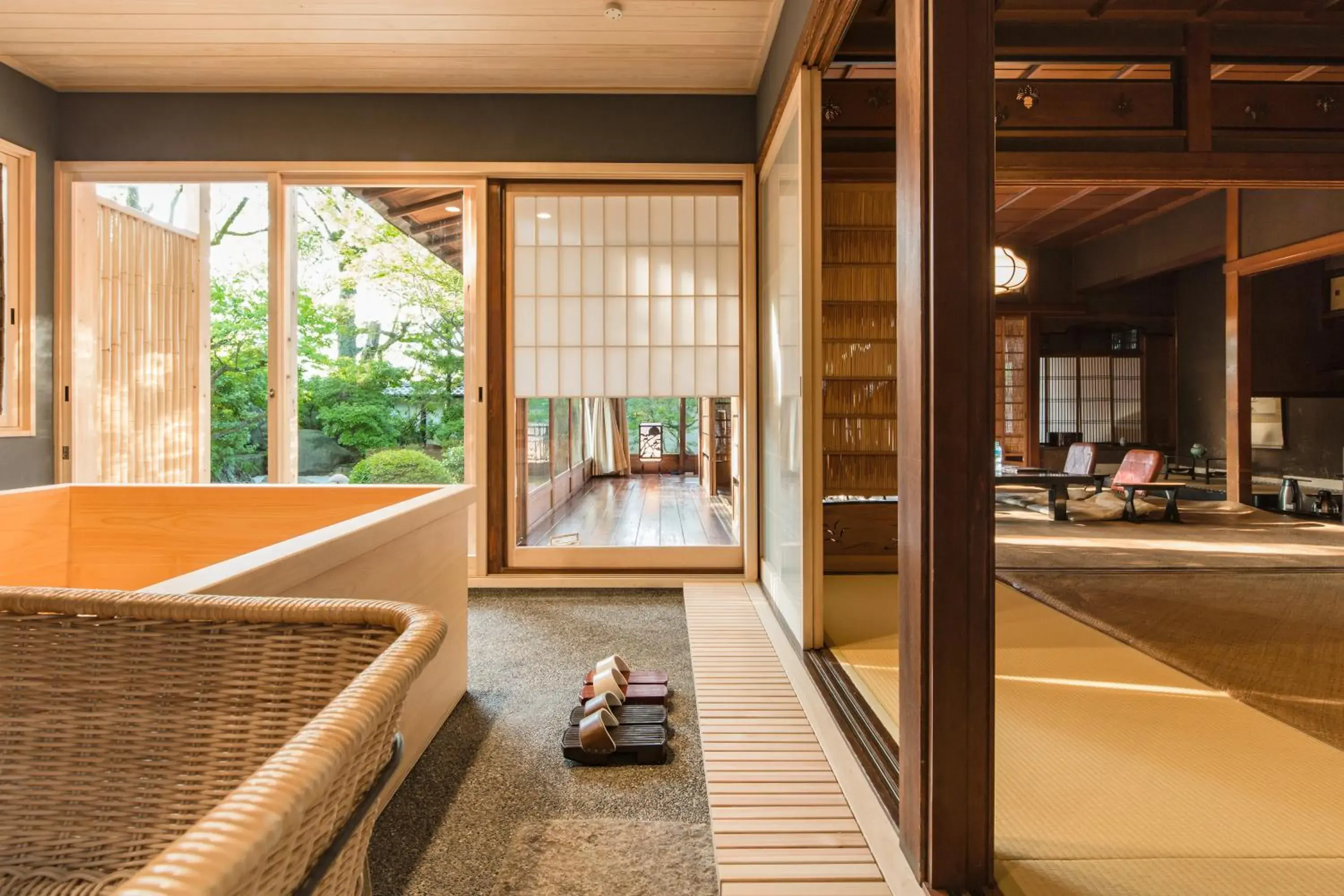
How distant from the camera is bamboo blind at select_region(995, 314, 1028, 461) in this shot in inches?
332

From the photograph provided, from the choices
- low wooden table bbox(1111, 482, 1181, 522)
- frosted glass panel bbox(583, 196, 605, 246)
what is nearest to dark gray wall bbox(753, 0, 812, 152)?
frosted glass panel bbox(583, 196, 605, 246)

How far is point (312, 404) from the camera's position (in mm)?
6719

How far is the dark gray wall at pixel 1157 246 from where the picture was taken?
253 inches

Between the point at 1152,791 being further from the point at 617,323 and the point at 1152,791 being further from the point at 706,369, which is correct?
the point at 617,323

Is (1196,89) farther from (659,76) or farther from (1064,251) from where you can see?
(1064,251)

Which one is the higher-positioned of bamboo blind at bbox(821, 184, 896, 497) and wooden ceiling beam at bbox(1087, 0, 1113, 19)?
wooden ceiling beam at bbox(1087, 0, 1113, 19)

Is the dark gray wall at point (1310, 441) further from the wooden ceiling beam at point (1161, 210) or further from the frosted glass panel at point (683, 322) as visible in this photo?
the frosted glass panel at point (683, 322)

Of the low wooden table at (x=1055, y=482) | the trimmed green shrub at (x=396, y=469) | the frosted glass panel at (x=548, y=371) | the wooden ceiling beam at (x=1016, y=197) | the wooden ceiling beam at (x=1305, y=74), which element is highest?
the wooden ceiling beam at (x=1016, y=197)

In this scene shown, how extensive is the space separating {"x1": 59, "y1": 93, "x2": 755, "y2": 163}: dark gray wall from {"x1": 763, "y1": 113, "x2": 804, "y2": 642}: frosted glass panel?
0.52m

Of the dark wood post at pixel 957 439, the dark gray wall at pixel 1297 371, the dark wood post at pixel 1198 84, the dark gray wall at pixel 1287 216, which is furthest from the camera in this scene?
the dark gray wall at pixel 1297 371

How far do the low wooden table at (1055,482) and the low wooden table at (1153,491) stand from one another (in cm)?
31

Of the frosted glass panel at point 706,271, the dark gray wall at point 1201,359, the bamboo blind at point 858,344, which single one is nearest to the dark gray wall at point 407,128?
the frosted glass panel at point 706,271

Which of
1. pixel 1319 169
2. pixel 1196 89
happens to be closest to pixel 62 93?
pixel 1196 89

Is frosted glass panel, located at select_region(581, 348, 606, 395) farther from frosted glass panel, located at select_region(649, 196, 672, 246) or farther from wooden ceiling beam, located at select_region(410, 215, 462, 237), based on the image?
wooden ceiling beam, located at select_region(410, 215, 462, 237)
